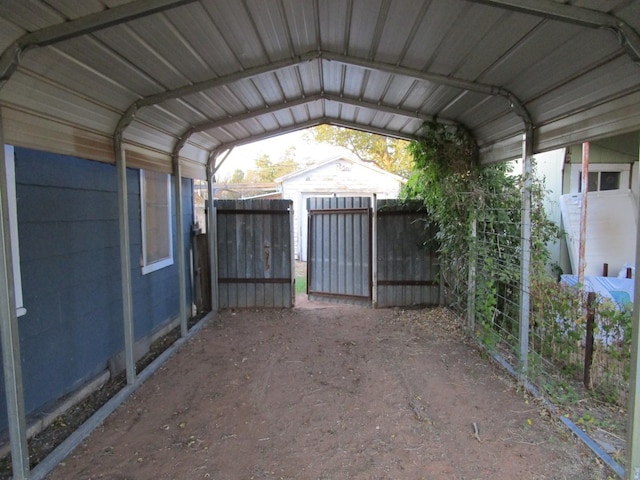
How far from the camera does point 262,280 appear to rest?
6.34 m

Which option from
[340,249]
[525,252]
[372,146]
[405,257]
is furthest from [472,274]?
[372,146]

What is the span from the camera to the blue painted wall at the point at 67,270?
2750mm

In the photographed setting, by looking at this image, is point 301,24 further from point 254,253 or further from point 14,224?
point 254,253

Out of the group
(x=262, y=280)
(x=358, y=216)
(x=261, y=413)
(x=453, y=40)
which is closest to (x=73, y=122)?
(x=261, y=413)

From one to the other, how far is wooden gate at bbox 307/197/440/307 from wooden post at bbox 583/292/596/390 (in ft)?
9.07

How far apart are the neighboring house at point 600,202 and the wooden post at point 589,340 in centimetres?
326

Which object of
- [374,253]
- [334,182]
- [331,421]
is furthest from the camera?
[334,182]

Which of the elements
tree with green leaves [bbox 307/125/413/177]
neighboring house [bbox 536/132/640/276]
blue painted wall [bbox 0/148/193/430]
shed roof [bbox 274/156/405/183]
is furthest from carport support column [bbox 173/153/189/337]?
tree with green leaves [bbox 307/125/413/177]

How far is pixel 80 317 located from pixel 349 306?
4019 mm

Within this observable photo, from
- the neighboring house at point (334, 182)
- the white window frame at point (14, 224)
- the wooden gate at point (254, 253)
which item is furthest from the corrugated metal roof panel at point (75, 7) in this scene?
the neighboring house at point (334, 182)

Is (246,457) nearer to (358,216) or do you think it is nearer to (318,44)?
(318,44)

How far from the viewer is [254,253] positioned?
630 centimetres

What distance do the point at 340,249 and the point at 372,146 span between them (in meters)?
12.5

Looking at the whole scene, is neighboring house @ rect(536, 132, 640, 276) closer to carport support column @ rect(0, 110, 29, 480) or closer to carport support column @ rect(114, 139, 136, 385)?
carport support column @ rect(114, 139, 136, 385)
